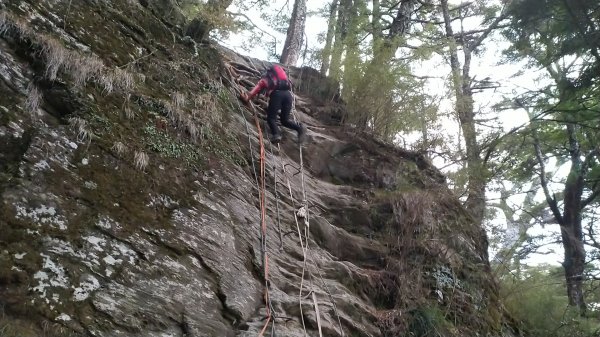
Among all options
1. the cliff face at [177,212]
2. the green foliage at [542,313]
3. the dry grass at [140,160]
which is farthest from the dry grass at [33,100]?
the green foliage at [542,313]

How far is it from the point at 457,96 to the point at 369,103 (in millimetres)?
2557

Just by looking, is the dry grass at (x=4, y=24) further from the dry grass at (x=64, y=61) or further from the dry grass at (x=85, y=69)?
the dry grass at (x=85, y=69)

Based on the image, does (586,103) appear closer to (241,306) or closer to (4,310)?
(241,306)

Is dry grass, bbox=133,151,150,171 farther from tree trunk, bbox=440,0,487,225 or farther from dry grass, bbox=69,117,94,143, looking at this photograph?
tree trunk, bbox=440,0,487,225

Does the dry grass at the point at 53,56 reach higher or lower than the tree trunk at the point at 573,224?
lower

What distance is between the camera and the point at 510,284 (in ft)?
28.8

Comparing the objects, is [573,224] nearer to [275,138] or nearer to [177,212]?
[275,138]

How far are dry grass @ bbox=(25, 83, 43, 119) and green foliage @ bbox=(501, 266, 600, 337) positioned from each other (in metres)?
6.93

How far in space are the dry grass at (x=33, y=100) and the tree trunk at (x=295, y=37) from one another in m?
8.64

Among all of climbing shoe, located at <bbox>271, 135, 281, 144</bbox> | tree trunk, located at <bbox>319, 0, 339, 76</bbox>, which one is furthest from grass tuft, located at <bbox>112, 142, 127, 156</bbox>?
tree trunk, located at <bbox>319, 0, 339, 76</bbox>

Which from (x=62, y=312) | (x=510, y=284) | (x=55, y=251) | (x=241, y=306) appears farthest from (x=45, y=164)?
(x=510, y=284)

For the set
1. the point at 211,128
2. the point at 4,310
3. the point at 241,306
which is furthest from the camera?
the point at 211,128

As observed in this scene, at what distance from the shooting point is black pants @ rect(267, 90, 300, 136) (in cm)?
735

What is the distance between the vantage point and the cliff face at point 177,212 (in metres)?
3.29
